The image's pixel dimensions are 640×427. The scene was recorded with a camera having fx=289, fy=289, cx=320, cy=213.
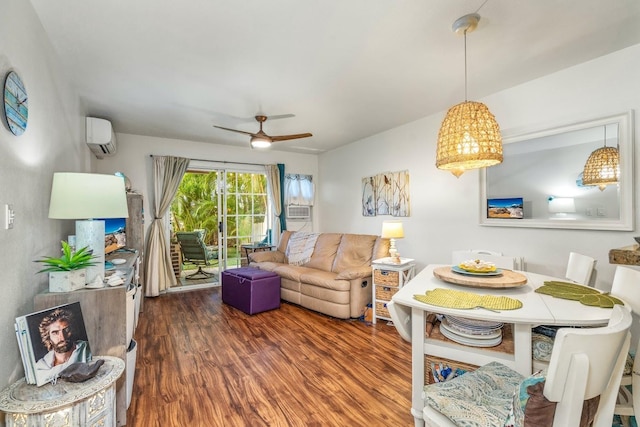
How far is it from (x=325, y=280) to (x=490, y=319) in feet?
7.90

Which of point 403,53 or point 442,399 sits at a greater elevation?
point 403,53

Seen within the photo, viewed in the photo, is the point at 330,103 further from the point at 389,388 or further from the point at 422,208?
the point at 389,388

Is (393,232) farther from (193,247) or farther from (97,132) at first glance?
(97,132)

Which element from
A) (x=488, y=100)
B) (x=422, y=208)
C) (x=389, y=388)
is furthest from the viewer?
(x=422, y=208)

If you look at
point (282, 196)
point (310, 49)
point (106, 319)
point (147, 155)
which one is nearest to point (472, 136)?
point (310, 49)

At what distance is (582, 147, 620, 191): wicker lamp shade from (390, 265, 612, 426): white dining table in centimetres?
136

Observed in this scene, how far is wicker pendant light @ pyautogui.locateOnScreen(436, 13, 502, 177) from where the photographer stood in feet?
5.98

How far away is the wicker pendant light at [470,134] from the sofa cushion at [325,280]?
1981 mm

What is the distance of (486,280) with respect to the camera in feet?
5.73

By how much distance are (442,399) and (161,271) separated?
4.59 m

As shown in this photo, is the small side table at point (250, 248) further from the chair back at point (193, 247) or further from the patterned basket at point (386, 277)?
the patterned basket at point (386, 277)

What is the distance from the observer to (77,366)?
1.40 metres

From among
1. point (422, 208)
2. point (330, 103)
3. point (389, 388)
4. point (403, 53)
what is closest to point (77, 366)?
point (389, 388)

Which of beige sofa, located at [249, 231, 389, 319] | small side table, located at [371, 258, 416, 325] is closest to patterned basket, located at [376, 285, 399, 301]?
small side table, located at [371, 258, 416, 325]
